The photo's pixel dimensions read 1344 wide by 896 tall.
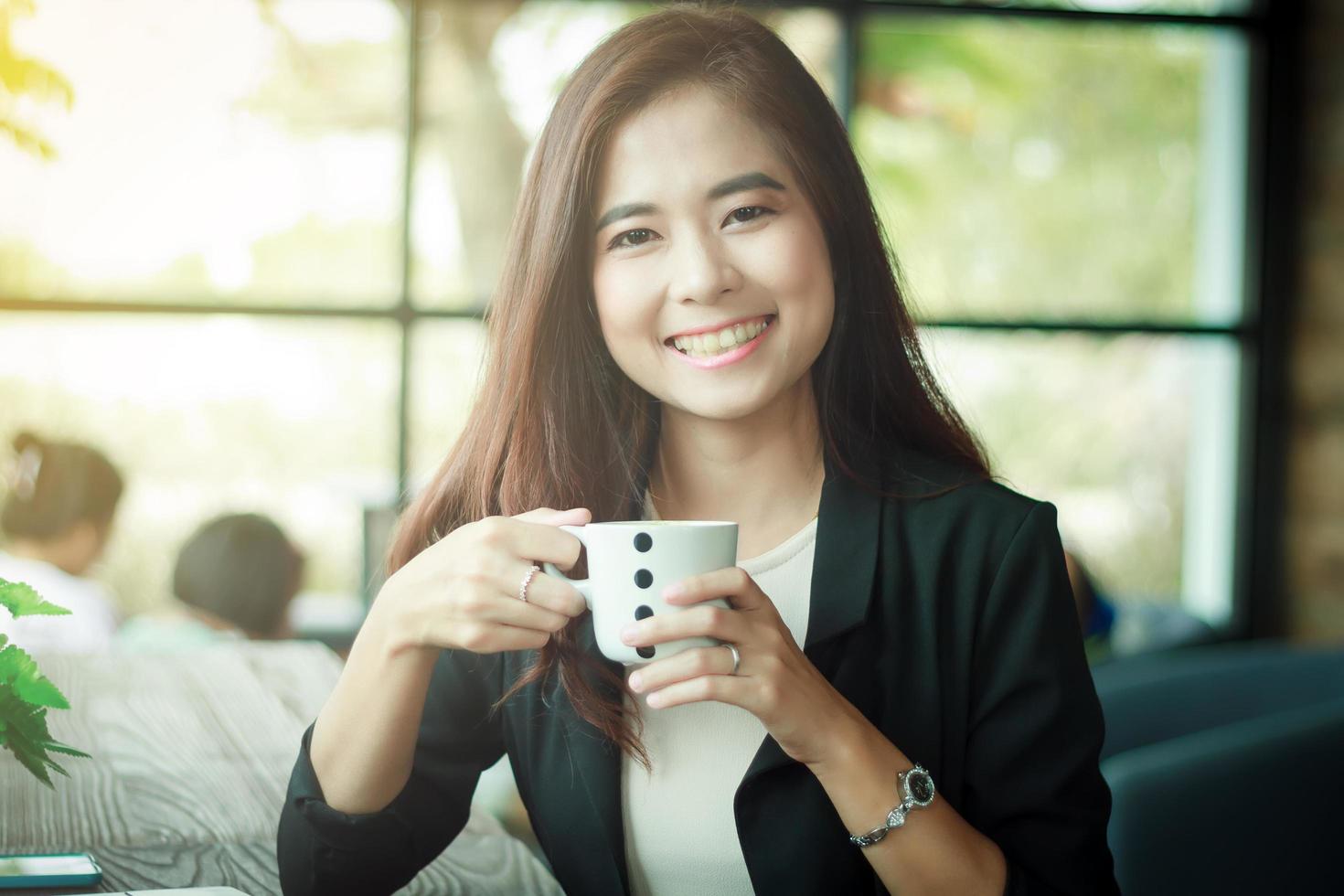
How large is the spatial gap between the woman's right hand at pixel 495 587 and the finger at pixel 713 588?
90 mm

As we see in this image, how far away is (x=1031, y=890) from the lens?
978mm

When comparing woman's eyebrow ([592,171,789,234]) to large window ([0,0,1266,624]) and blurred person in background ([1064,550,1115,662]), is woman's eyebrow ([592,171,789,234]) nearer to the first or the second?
blurred person in background ([1064,550,1115,662])

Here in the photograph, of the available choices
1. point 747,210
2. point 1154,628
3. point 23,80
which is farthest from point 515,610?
point 1154,628

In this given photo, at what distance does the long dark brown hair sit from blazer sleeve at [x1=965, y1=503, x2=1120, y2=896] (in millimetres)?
142

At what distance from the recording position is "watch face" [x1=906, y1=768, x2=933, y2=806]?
92 centimetres

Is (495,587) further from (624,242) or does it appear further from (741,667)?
(624,242)

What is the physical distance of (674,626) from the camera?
784mm

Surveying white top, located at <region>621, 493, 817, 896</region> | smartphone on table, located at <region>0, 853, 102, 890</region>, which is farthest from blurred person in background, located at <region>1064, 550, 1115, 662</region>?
smartphone on table, located at <region>0, 853, 102, 890</region>

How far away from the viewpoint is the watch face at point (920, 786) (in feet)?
3.01

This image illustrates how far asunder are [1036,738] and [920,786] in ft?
0.45

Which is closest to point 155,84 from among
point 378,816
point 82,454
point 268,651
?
point 82,454

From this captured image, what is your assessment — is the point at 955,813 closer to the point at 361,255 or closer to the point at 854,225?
the point at 854,225

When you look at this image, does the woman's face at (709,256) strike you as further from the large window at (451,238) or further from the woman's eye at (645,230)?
the large window at (451,238)

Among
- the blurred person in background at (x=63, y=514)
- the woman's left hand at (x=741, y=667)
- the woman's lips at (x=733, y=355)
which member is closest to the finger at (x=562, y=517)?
the woman's left hand at (x=741, y=667)
